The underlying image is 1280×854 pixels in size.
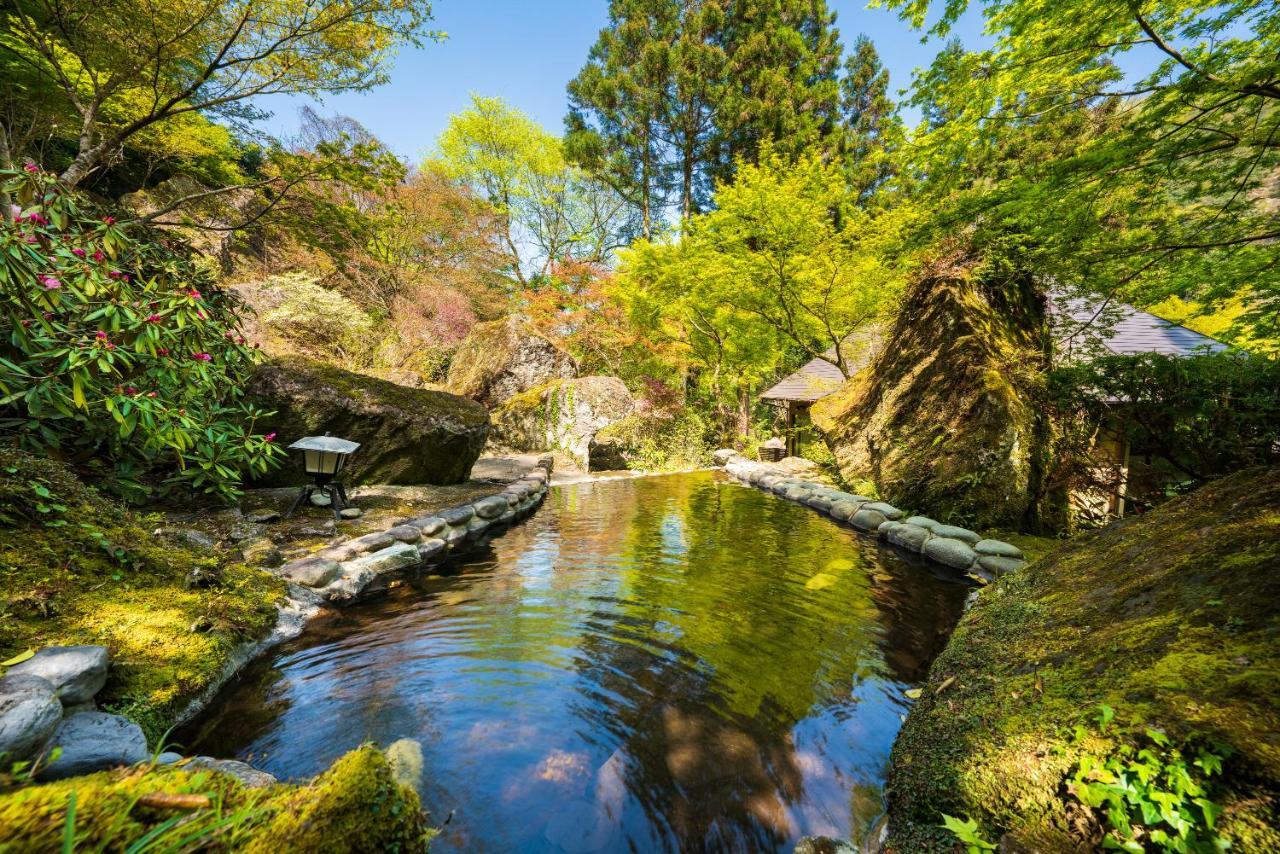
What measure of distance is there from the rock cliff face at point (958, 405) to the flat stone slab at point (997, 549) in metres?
1.03

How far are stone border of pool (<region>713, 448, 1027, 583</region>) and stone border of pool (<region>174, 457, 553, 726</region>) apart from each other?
5599 millimetres

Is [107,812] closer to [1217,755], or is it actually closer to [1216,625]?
[1217,755]

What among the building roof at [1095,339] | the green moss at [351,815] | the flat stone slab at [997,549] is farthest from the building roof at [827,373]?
the green moss at [351,815]

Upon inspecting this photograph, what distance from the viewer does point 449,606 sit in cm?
417

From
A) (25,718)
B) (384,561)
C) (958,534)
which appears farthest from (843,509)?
(25,718)

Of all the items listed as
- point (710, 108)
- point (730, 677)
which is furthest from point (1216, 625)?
point (710, 108)

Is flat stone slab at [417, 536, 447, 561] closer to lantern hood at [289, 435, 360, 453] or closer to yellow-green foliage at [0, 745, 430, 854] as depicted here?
lantern hood at [289, 435, 360, 453]

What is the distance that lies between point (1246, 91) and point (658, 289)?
13115mm

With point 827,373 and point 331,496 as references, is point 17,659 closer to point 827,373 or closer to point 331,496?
point 331,496

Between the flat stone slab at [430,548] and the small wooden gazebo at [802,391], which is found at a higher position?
the small wooden gazebo at [802,391]

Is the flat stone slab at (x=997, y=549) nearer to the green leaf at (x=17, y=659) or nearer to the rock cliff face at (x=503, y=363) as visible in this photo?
the green leaf at (x=17, y=659)

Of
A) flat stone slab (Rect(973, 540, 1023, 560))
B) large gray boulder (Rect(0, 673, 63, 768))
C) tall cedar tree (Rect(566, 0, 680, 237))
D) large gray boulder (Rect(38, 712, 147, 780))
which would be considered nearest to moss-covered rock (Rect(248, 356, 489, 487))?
large gray boulder (Rect(38, 712, 147, 780))

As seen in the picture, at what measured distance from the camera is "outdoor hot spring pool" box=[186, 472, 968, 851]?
2152mm

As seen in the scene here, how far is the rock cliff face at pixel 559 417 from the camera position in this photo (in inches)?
557
